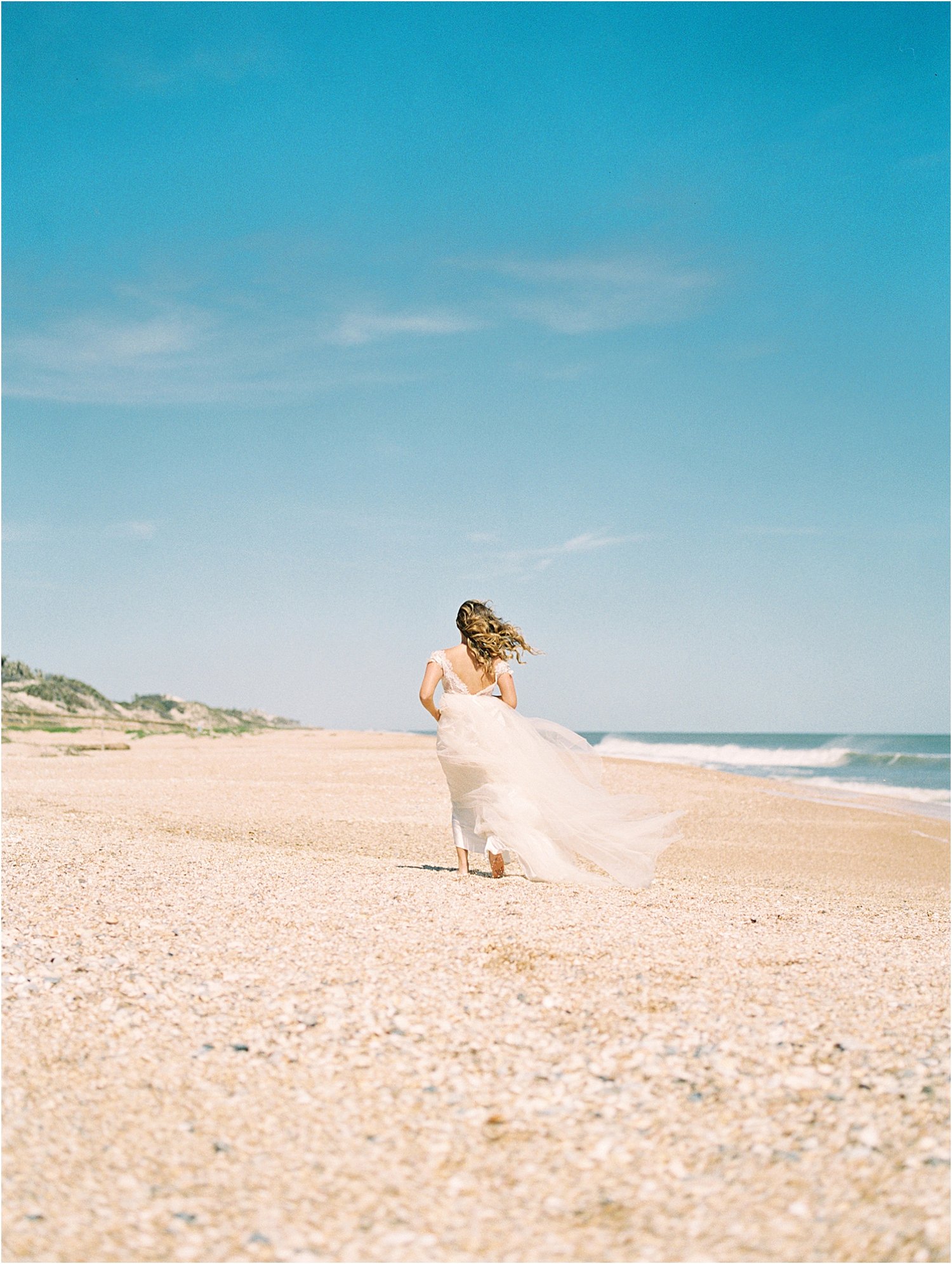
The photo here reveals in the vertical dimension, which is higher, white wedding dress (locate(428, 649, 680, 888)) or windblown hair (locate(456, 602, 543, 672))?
windblown hair (locate(456, 602, 543, 672))

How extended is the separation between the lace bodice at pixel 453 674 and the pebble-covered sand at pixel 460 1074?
6.78ft

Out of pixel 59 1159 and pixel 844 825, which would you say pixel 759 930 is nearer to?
pixel 59 1159

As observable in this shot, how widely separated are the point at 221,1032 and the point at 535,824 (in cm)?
498

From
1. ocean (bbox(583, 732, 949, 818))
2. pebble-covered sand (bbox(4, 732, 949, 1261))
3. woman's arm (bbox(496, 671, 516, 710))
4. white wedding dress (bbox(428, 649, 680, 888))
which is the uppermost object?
woman's arm (bbox(496, 671, 516, 710))

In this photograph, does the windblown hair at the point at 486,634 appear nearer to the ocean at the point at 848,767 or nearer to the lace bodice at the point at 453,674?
the lace bodice at the point at 453,674

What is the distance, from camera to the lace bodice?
34.5ft

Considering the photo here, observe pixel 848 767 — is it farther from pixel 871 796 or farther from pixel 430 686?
pixel 430 686

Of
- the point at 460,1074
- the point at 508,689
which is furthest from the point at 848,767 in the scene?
the point at 460,1074

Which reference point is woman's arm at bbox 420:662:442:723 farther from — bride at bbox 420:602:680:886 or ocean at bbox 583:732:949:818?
ocean at bbox 583:732:949:818

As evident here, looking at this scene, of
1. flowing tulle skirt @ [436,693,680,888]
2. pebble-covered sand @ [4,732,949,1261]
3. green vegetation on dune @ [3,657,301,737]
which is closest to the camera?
pebble-covered sand @ [4,732,949,1261]

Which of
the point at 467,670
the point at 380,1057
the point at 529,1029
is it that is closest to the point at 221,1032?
the point at 380,1057

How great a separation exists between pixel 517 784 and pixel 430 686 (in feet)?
4.65

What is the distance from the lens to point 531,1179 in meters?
4.20

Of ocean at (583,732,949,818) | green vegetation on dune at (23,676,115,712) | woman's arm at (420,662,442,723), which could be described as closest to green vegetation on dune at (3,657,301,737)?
green vegetation on dune at (23,676,115,712)
